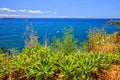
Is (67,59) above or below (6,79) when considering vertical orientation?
above

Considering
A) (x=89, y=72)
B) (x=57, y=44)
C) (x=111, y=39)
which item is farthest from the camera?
(x=111, y=39)

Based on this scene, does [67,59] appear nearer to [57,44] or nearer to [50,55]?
[50,55]

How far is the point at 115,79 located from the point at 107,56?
1416 millimetres

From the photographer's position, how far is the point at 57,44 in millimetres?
13414

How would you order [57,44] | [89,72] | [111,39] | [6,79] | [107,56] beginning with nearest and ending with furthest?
→ 1. [89,72]
2. [6,79]
3. [107,56]
4. [57,44]
5. [111,39]

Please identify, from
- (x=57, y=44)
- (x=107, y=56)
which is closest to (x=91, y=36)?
(x=57, y=44)

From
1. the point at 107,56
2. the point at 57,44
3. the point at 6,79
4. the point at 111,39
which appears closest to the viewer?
the point at 6,79

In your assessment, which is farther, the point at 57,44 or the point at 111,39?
the point at 111,39

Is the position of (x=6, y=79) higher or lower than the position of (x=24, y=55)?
lower

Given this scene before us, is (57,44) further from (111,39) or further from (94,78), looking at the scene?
(94,78)

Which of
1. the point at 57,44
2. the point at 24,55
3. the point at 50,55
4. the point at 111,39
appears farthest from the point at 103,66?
the point at 111,39

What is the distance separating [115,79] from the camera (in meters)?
8.11

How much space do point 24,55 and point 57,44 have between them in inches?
190

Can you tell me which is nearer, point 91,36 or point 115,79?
point 115,79
